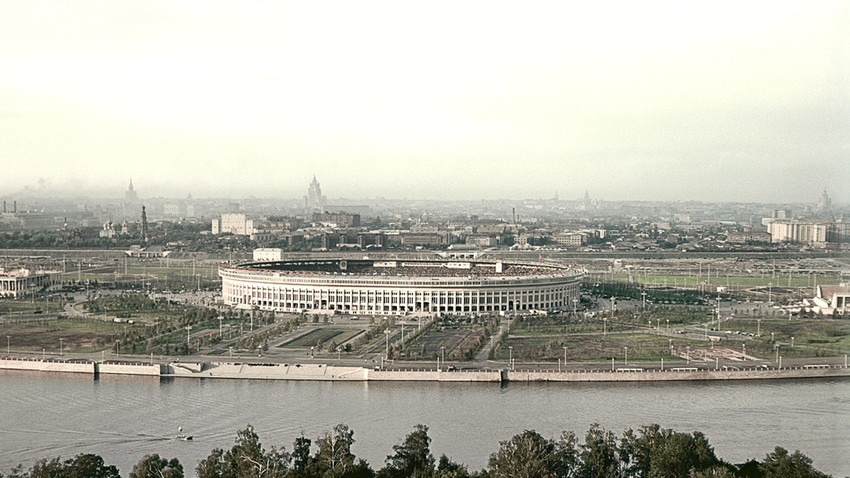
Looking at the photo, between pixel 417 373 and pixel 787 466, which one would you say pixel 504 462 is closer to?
pixel 787 466

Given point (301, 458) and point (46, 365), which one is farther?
point (46, 365)

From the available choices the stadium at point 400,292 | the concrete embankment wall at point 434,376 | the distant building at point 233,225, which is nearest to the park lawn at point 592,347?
the concrete embankment wall at point 434,376

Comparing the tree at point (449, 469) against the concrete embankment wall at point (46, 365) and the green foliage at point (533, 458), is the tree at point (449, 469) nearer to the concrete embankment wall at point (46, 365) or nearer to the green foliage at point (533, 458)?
the green foliage at point (533, 458)

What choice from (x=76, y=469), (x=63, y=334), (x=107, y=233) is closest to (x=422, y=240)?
(x=107, y=233)

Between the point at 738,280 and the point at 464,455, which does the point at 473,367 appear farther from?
the point at 738,280

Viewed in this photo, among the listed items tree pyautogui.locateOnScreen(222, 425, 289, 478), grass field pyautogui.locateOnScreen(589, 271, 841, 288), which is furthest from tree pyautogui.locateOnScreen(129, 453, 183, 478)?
grass field pyautogui.locateOnScreen(589, 271, 841, 288)

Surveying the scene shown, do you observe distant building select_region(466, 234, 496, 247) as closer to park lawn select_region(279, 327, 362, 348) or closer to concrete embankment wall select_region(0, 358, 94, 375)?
park lawn select_region(279, 327, 362, 348)
